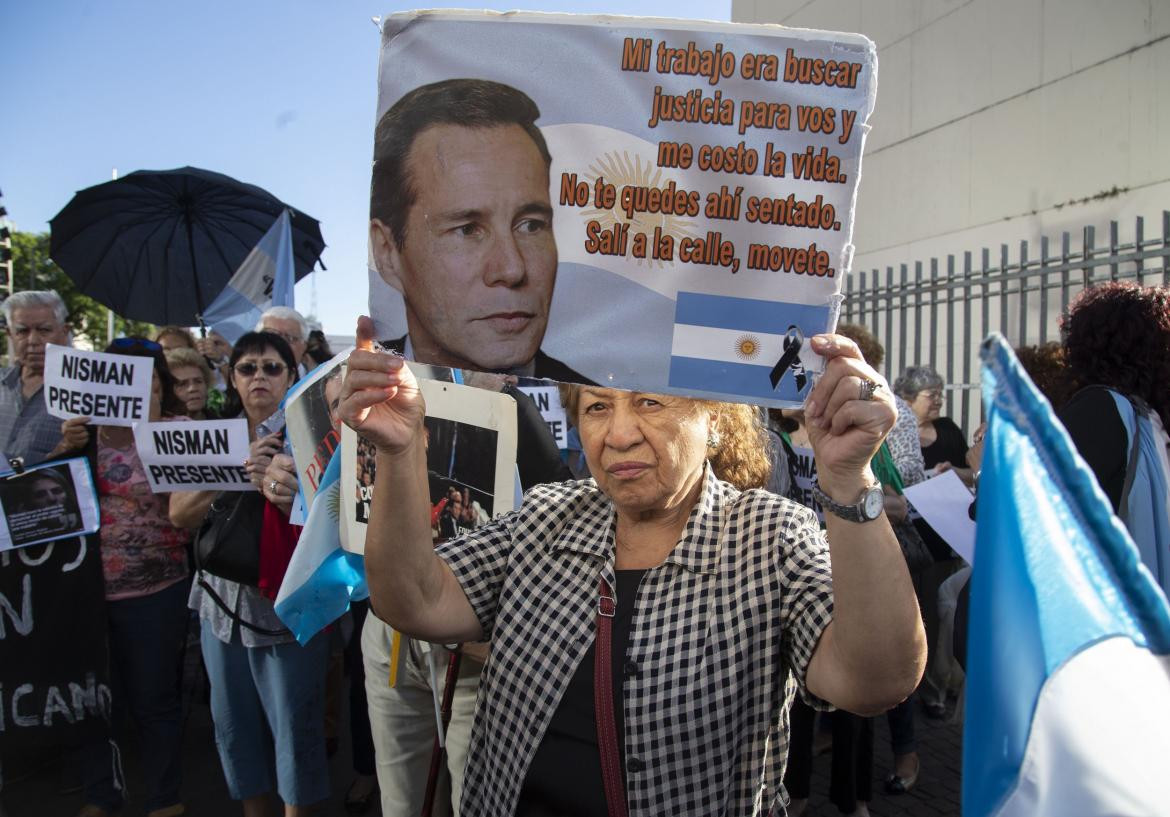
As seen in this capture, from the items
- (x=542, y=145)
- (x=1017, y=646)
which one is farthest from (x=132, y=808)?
(x=1017, y=646)

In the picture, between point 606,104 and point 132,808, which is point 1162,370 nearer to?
point 606,104

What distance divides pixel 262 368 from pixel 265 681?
4.58 ft

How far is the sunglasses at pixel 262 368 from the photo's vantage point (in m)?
3.88

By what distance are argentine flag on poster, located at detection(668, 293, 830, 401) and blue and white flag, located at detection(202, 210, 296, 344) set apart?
544 cm

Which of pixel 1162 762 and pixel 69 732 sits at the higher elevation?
pixel 1162 762

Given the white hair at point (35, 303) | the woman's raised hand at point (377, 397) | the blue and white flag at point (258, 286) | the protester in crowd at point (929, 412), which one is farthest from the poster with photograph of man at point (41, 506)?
the protester in crowd at point (929, 412)

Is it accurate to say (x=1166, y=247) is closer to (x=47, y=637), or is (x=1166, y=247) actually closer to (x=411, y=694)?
(x=411, y=694)

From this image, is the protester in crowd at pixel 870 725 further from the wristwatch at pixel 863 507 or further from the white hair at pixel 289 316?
the white hair at pixel 289 316

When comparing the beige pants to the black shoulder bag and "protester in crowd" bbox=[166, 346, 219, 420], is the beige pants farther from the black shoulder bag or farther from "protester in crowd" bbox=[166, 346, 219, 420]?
"protester in crowd" bbox=[166, 346, 219, 420]

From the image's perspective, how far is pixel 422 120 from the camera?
1.66m

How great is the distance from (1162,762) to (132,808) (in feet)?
16.2

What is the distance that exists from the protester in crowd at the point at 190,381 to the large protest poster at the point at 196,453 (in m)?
1.94

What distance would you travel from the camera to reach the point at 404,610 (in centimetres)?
184

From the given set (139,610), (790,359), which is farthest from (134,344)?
(790,359)
